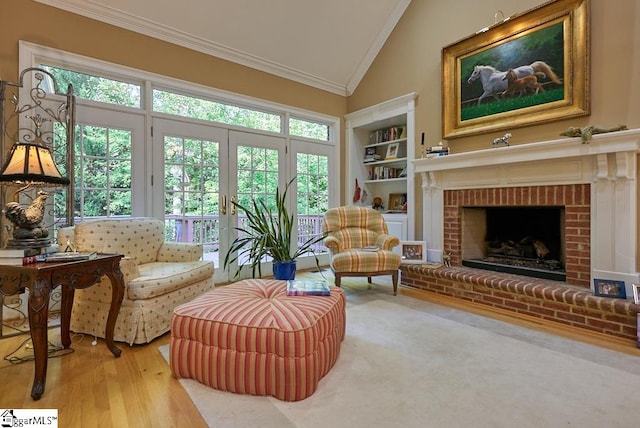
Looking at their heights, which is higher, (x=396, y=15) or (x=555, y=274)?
(x=396, y=15)

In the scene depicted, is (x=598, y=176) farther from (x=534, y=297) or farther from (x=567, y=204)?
(x=534, y=297)

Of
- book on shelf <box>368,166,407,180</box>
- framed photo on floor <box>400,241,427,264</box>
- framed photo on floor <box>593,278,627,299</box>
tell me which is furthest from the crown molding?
framed photo on floor <box>593,278,627,299</box>

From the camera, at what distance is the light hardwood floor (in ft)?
4.88

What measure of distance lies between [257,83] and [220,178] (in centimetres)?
138

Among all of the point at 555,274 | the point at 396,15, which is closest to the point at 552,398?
the point at 555,274

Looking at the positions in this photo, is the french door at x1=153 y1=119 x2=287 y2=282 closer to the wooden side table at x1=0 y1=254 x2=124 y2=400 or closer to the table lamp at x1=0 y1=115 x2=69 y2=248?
the table lamp at x1=0 y1=115 x2=69 y2=248

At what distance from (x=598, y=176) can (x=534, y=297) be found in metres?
1.16

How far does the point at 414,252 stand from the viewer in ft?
13.0

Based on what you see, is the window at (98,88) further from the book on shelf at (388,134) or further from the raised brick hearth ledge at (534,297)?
the raised brick hearth ledge at (534,297)

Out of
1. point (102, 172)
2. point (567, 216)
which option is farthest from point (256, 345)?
point (567, 216)

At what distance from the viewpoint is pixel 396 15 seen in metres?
4.48

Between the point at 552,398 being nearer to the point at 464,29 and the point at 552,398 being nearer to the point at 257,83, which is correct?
the point at 464,29

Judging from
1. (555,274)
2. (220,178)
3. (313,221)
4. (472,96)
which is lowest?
(555,274)

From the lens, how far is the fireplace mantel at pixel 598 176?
8.52 feet
